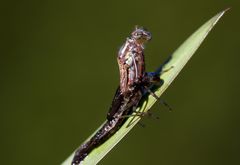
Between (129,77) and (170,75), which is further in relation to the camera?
(129,77)

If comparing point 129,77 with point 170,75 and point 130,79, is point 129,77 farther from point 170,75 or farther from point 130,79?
point 170,75

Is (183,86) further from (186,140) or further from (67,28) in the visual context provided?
(67,28)

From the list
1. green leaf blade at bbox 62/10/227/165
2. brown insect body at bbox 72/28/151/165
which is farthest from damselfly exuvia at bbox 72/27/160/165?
green leaf blade at bbox 62/10/227/165

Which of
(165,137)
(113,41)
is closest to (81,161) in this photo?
(165,137)

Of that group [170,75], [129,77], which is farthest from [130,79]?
[170,75]

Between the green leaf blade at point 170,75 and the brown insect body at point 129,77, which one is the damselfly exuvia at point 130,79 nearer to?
the brown insect body at point 129,77

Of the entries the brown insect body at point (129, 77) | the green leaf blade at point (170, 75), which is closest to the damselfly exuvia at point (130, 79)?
the brown insect body at point (129, 77)
